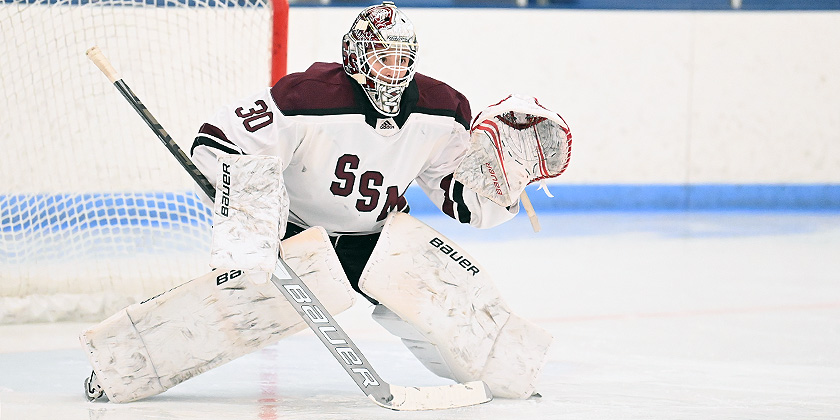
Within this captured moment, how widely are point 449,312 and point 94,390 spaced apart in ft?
2.56

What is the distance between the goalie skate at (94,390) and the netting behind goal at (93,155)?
90 cm

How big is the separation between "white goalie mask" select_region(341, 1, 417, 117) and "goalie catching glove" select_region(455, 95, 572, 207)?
0.21m

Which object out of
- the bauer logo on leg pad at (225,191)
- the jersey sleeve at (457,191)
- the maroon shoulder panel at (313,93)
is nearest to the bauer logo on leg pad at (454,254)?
the jersey sleeve at (457,191)

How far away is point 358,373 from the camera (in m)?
2.40

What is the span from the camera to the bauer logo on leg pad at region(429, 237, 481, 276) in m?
2.57

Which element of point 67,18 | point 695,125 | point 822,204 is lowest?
point 822,204

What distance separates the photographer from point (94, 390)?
243 cm

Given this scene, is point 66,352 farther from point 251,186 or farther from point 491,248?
point 491,248

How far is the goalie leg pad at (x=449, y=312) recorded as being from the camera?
250 cm

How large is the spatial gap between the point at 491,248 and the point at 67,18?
2.09 meters

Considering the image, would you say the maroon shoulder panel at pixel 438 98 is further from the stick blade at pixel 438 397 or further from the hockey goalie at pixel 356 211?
the stick blade at pixel 438 397

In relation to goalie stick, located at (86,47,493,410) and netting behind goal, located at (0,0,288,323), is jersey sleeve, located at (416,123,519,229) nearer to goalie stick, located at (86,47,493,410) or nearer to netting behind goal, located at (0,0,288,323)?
goalie stick, located at (86,47,493,410)

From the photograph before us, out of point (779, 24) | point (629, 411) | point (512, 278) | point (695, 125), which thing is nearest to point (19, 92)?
point (512, 278)

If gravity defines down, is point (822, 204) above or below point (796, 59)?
below
